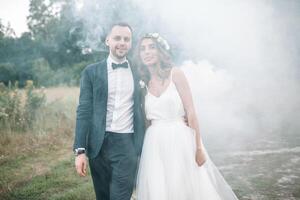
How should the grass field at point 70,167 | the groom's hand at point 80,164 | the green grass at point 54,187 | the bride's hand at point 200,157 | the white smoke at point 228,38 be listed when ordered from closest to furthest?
1. the groom's hand at point 80,164
2. the bride's hand at point 200,157
3. the grass field at point 70,167
4. the green grass at point 54,187
5. the white smoke at point 228,38

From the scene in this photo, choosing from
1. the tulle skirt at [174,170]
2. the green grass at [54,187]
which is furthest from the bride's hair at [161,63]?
the green grass at [54,187]

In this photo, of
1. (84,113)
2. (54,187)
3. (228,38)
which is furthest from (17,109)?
(228,38)

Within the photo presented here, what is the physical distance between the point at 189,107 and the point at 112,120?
0.72 m

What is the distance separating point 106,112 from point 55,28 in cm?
2978

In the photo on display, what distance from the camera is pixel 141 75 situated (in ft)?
11.4

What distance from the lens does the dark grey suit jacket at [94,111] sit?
3221mm

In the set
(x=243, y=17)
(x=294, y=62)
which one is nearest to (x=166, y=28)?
(x=243, y=17)

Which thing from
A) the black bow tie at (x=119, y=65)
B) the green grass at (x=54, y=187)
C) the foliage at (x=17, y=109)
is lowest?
the green grass at (x=54, y=187)

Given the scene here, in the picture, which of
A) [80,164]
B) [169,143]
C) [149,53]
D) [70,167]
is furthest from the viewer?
[70,167]

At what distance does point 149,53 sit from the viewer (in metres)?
3.50

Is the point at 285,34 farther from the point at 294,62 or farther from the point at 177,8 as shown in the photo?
the point at 177,8

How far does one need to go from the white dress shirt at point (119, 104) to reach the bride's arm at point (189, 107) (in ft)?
1.45

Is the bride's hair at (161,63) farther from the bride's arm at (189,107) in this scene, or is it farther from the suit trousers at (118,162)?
the suit trousers at (118,162)

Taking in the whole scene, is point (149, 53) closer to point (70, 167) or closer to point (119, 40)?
point (119, 40)
